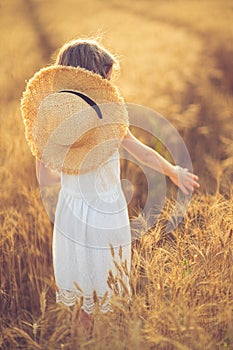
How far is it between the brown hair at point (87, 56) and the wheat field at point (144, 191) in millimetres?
117

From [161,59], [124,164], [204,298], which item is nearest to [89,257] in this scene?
[204,298]

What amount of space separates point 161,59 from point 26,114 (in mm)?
1840

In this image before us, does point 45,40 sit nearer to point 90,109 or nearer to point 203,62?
point 203,62

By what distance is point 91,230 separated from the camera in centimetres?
156

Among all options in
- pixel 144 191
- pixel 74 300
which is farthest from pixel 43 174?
pixel 144 191

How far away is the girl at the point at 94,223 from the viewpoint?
61.1 inches

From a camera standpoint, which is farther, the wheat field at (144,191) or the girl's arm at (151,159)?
the girl's arm at (151,159)

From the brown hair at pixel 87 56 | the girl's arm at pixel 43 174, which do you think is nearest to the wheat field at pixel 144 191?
the brown hair at pixel 87 56

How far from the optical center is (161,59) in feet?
10.6

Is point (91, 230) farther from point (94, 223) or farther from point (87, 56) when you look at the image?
point (87, 56)

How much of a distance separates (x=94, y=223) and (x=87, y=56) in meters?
0.44

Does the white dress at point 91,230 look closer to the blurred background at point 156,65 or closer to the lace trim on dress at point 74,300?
the lace trim on dress at point 74,300

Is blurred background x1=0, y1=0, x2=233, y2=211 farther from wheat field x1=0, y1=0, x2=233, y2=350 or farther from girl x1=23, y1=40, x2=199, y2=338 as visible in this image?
girl x1=23, y1=40, x2=199, y2=338

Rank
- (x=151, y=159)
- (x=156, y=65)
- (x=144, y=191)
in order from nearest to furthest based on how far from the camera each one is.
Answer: (x=151, y=159) < (x=144, y=191) < (x=156, y=65)
